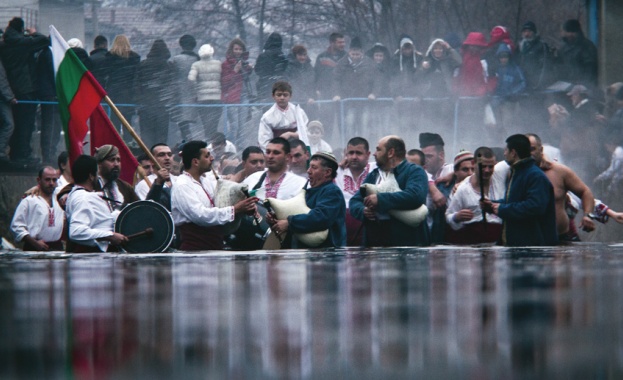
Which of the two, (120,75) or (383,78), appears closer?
(120,75)

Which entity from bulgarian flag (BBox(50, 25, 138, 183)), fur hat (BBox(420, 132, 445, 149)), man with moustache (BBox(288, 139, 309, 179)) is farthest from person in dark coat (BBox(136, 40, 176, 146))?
man with moustache (BBox(288, 139, 309, 179))

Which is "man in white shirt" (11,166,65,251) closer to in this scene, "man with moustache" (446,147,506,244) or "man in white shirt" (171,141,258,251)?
"man in white shirt" (171,141,258,251)

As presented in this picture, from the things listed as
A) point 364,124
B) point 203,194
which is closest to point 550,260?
point 203,194

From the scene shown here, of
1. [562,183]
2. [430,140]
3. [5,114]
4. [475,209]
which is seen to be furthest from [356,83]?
[562,183]

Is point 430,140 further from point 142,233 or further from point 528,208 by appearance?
point 142,233

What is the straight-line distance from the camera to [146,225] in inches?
451

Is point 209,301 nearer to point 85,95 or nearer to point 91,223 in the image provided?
point 91,223

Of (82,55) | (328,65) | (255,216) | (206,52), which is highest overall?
(206,52)

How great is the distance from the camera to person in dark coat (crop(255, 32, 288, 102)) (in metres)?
21.5

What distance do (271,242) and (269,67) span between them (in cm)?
986

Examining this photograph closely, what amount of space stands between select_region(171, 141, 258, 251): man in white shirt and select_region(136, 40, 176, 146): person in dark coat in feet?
29.2

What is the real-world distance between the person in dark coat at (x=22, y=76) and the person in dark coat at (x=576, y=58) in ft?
27.5

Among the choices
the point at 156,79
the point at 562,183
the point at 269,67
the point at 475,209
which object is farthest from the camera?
the point at 269,67

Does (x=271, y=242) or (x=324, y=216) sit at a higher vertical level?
(x=324, y=216)
